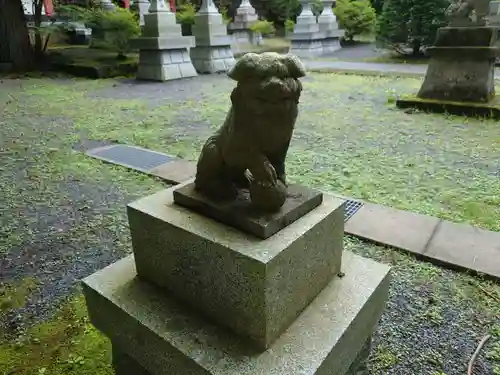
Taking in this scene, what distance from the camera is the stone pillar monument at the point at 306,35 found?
40.1ft

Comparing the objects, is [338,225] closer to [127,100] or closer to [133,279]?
[133,279]

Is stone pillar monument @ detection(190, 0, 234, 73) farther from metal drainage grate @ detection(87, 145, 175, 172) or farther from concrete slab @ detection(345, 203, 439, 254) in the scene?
concrete slab @ detection(345, 203, 439, 254)

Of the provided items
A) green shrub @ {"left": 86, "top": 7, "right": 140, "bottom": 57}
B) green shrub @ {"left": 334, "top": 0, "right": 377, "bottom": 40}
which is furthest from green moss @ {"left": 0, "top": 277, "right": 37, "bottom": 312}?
green shrub @ {"left": 334, "top": 0, "right": 377, "bottom": 40}

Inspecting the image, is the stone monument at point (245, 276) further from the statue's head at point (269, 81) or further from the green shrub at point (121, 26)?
the green shrub at point (121, 26)

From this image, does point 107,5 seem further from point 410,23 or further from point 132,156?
point 132,156

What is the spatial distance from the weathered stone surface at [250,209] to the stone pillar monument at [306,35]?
1152cm

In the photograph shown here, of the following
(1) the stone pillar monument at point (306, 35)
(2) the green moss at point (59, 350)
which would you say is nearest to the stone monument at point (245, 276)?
(2) the green moss at point (59, 350)

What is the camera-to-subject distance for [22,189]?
3.01 meters

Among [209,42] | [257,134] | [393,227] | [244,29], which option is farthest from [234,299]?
[244,29]

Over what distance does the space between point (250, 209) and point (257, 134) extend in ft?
0.76

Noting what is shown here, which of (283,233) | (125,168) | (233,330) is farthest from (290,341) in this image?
(125,168)

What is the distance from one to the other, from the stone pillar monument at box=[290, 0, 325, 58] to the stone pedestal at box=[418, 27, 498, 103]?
717cm

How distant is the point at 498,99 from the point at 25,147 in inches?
221

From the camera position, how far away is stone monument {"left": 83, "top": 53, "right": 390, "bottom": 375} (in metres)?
1.13
